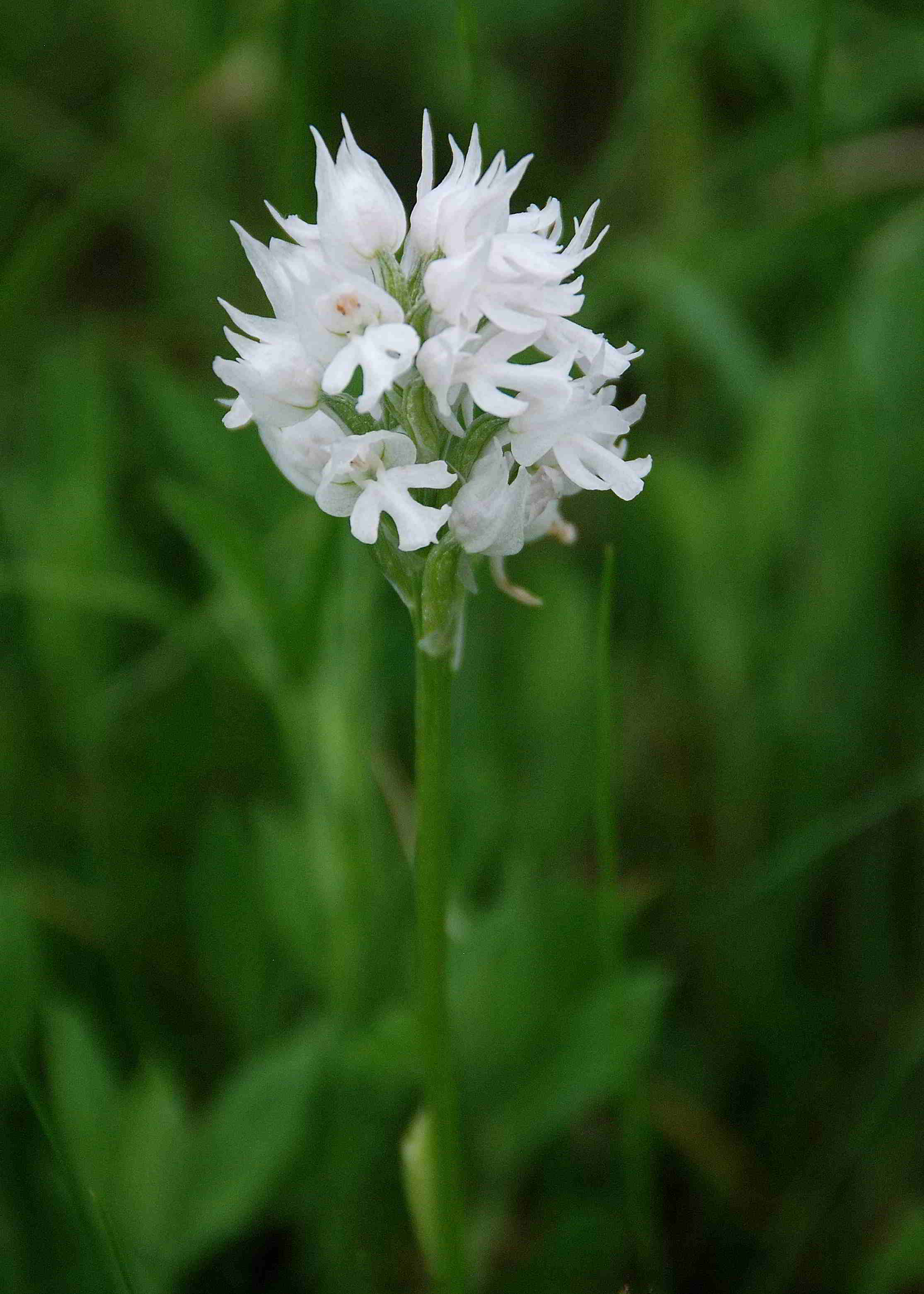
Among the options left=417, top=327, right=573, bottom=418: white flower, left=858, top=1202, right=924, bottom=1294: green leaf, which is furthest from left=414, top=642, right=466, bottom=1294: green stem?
left=858, top=1202, right=924, bottom=1294: green leaf

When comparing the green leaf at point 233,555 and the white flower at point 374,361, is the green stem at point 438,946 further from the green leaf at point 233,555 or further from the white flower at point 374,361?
the green leaf at point 233,555

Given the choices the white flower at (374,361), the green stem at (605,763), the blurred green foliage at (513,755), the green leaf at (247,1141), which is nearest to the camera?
the white flower at (374,361)

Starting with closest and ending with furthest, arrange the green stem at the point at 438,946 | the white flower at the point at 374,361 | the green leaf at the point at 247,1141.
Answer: the white flower at the point at 374,361, the green stem at the point at 438,946, the green leaf at the point at 247,1141

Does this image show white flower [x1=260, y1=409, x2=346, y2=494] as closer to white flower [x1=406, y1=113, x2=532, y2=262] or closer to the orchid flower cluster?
the orchid flower cluster

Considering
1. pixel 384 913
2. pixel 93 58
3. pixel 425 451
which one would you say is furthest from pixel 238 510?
pixel 93 58

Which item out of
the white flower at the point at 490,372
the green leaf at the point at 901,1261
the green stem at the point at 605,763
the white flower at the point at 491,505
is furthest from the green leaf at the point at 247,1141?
the white flower at the point at 490,372

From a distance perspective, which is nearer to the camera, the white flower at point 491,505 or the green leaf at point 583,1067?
the white flower at point 491,505
